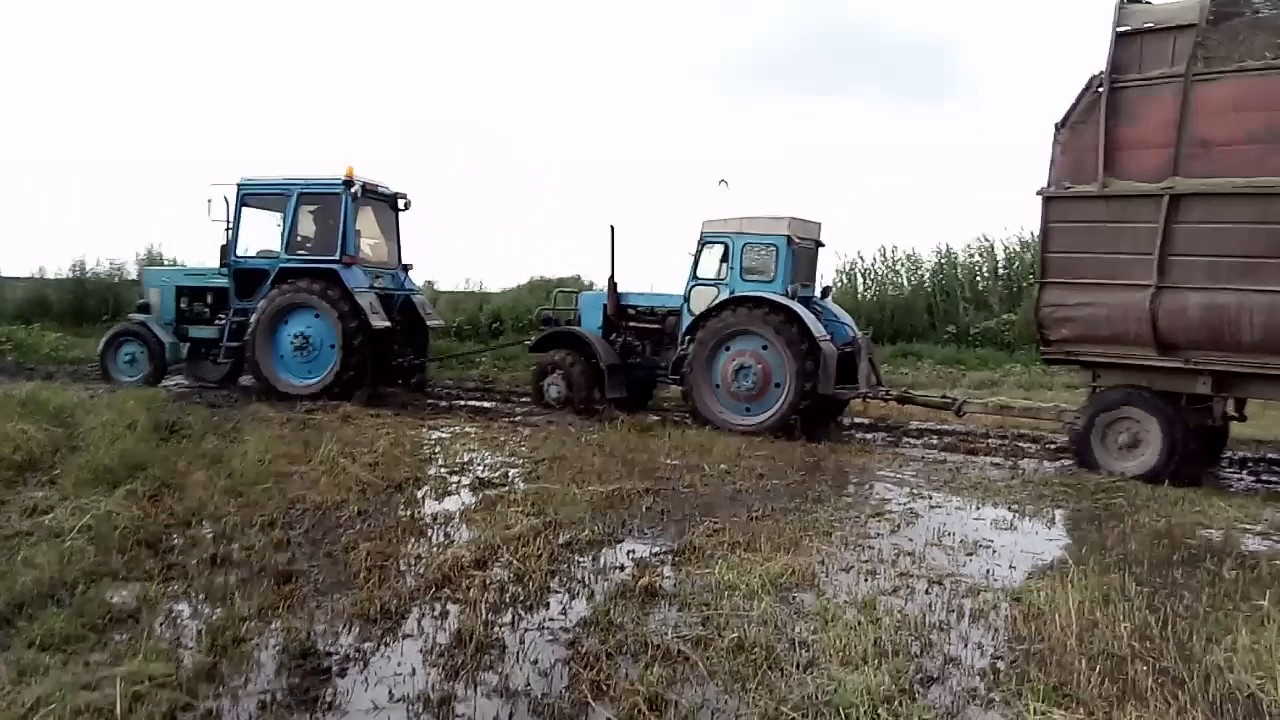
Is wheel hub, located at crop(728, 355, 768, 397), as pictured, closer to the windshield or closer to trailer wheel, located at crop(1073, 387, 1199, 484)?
trailer wheel, located at crop(1073, 387, 1199, 484)

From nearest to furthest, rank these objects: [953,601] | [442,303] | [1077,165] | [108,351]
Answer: [953,601] → [1077,165] → [108,351] → [442,303]

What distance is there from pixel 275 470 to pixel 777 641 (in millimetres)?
3571

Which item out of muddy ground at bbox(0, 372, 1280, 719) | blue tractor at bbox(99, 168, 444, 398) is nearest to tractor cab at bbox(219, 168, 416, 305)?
blue tractor at bbox(99, 168, 444, 398)

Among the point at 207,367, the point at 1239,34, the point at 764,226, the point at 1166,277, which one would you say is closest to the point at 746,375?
the point at 764,226

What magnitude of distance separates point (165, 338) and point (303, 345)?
1810mm

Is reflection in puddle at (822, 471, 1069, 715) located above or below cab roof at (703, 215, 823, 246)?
below

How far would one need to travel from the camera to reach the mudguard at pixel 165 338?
10.4 metres

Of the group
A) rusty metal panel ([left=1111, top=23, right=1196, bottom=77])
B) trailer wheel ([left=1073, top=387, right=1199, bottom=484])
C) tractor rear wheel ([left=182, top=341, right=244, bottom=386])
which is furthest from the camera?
tractor rear wheel ([left=182, top=341, right=244, bottom=386])

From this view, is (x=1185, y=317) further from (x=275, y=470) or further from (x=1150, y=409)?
(x=275, y=470)

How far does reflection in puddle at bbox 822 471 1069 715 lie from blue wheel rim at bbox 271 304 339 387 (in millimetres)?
5512

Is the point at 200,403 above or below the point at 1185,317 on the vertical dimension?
below

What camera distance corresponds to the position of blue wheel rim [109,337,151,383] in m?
10.5

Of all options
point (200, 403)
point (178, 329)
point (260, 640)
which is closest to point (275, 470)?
point (260, 640)

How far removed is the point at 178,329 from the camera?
1058 cm
